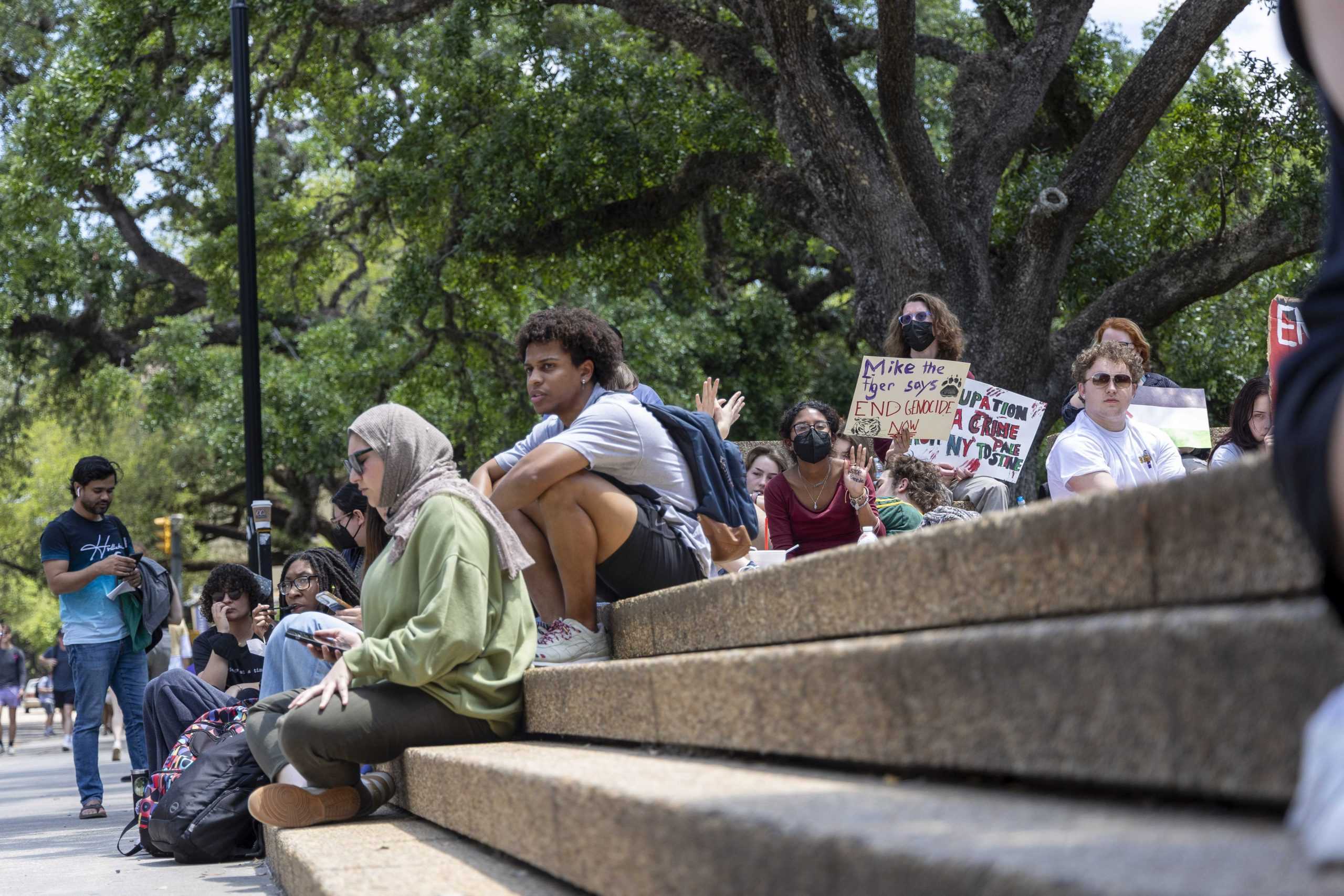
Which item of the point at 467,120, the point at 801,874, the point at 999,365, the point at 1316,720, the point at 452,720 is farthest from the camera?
the point at 467,120

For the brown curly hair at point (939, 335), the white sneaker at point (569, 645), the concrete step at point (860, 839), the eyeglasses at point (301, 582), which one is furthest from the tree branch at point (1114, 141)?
the concrete step at point (860, 839)

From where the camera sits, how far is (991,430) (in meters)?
7.53

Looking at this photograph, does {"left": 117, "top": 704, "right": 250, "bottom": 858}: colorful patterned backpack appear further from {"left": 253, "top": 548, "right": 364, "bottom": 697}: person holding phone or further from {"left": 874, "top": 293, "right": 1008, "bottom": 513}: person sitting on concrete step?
{"left": 874, "top": 293, "right": 1008, "bottom": 513}: person sitting on concrete step

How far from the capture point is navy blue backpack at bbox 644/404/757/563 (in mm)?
5656

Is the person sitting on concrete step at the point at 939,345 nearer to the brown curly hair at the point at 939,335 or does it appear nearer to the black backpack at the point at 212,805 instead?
the brown curly hair at the point at 939,335

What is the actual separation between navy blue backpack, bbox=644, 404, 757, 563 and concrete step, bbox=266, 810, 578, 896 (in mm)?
1626

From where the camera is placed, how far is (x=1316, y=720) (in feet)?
4.97

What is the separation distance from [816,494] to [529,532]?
2027 millimetres

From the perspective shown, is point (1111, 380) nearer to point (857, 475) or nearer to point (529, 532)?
point (857, 475)

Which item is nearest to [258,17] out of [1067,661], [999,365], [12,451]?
[999,365]

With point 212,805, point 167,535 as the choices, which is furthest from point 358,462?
point 167,535

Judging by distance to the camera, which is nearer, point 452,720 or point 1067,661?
point 1067,661

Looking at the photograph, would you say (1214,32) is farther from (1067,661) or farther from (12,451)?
(12,451)

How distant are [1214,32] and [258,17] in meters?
8.37
